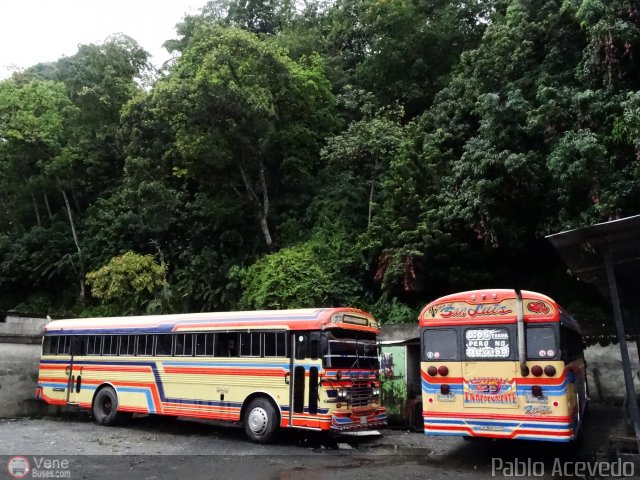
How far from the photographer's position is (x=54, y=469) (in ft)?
28.8

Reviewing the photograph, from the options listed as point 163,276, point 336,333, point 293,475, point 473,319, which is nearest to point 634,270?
point 473,319

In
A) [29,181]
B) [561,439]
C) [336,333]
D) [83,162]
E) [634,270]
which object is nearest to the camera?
[561,439]

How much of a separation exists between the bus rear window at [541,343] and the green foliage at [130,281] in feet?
53.3

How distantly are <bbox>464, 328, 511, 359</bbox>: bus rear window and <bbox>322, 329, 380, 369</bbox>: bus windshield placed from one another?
285cm

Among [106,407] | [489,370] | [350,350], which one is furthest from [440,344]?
[106,407]

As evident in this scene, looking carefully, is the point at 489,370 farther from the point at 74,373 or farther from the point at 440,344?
the point at 74,373

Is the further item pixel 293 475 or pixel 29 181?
pixel 29 181

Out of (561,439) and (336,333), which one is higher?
(336,333)

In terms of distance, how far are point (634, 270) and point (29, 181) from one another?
26.4 metres

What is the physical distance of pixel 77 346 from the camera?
15.2 m

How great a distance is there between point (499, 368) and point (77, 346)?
468 inches

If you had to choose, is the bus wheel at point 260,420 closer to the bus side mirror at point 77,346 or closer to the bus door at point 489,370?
the bus door at point 489,370

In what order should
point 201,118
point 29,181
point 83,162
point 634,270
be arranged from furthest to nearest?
point 83,162, point 29,181, point 201,118, point 634,270

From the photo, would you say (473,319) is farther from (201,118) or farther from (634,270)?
(201,118)
